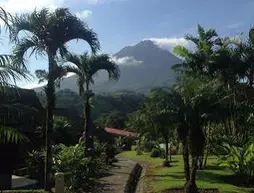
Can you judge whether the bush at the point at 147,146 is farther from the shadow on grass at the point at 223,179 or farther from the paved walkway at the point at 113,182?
the shadow on grass at the point at 223,179

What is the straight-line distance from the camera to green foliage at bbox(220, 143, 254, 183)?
62.0 feet

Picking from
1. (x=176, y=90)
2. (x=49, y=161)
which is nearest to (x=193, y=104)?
(x=176, y=90)

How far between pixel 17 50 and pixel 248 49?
50.8 ft

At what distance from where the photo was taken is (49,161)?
15.5m

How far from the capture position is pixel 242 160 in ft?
63.3

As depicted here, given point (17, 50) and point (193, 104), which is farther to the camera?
point (193, 104)

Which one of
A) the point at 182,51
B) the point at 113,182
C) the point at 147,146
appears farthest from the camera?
the point at 147,146

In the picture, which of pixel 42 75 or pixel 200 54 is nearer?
pixel 42 75

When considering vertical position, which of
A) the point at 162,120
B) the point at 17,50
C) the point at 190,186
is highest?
the point at 17,50

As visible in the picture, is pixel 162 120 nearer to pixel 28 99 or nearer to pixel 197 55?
pixel 28 99

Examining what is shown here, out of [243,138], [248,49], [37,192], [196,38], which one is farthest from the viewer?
[196,38]

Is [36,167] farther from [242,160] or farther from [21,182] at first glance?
[242,160]

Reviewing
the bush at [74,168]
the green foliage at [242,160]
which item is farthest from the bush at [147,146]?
the bush at [74,168]

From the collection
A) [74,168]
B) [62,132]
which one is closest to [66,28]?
[74,168]
